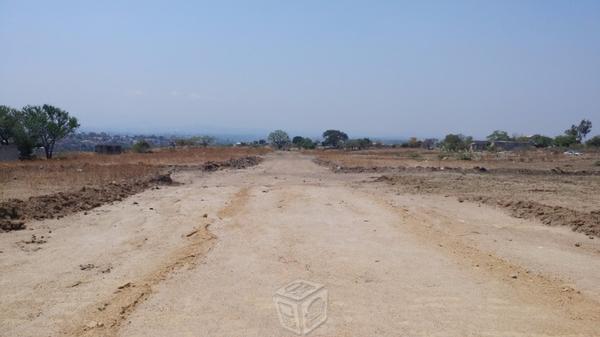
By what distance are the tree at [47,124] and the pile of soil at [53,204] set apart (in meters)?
40.3

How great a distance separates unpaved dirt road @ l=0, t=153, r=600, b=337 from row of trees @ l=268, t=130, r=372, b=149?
98178mm

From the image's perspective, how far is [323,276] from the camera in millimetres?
6973

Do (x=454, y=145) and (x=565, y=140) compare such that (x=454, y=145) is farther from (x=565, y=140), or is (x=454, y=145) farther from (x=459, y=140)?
(x=565, y=140)

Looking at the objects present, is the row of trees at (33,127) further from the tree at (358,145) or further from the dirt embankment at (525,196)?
the tree at (358,145)

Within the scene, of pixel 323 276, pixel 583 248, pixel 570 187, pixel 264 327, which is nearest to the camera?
pixel 264 327

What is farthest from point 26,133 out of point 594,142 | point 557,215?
point 594,142

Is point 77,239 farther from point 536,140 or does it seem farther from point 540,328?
point 536,140

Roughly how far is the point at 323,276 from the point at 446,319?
6.61ft

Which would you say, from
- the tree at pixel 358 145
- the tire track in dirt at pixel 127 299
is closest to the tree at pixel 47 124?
the tire track in dirt at pixel 127 299

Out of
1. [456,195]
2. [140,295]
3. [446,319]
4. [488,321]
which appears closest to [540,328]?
[488,321]

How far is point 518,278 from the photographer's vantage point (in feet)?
22.8

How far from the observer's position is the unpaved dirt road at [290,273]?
5.27 m

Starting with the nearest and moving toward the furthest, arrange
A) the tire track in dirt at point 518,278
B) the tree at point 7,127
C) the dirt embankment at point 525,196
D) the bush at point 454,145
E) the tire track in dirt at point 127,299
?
1. the tire track in dirt at point 127,299
2. the tire track in dirt at point 518,278
3. the dirt embankment at point 525,196
4. the tree at point 7,127
5. the bush at point 454,145

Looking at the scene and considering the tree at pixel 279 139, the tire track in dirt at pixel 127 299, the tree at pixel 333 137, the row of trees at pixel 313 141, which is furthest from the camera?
the tree at pixel 333 137
